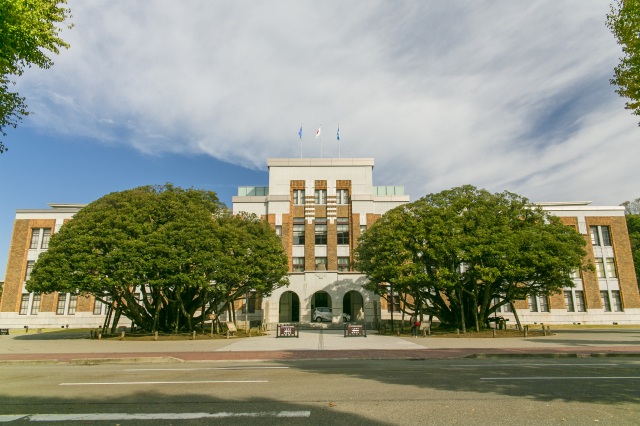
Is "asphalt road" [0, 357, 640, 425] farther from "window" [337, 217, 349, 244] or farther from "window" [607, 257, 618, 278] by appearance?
"window" [607, 257, 618, 278]

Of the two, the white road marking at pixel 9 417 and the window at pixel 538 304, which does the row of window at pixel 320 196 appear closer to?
the window at pixel 538 304

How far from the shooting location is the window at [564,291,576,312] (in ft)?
152

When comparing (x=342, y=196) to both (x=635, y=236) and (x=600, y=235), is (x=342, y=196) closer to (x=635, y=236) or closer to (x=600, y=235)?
(x=600, y=235)

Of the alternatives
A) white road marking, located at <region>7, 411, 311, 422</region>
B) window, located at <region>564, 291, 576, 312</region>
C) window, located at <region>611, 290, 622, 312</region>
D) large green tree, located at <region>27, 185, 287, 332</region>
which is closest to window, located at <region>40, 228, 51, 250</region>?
large green tree, located at <region>27, 185, 287, 332</region>

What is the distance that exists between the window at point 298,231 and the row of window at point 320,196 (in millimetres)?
2167

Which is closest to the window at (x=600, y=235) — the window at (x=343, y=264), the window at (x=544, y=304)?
the window at (x=544, y=304)

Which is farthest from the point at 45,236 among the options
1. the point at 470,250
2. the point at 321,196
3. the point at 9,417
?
the point at 9,417

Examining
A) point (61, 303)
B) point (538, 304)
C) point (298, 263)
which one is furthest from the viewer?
point (298, 263)

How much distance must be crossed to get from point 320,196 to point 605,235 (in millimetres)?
34512

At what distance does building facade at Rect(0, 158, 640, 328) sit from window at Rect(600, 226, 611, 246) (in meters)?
0.12

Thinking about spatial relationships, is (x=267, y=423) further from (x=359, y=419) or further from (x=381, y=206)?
(x=381, y=206)

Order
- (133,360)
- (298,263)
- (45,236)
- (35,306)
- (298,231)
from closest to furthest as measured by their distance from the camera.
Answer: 1. (133,360)
2. (35,306)
3. (298,263)
4. (298,231)
5. (45,236)

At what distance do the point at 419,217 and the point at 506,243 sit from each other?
6.44 meters

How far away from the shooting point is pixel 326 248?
47406 millimetres
